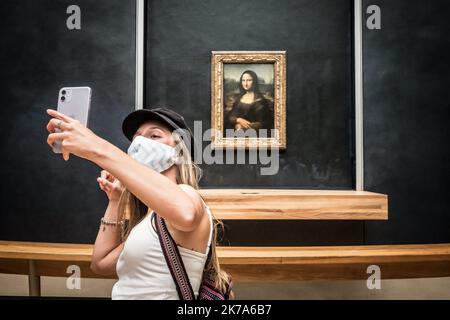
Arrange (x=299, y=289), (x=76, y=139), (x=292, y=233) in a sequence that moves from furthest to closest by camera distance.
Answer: (x=292, y=233)
(x=299, y=289)
(x=76, y=139)

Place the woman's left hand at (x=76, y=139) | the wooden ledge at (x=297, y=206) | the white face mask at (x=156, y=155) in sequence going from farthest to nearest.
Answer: the wooden ledge at (x=297, y=206)
the white face mask at (x=156, y=155)
the woman's left hand at (x=76, y=139)

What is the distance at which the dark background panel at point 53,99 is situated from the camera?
3969 mm

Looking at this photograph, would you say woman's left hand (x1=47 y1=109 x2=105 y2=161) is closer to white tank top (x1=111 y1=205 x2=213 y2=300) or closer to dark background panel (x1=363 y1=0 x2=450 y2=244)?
white tank top (x1=111 y1=205 x2=213 y2=300)

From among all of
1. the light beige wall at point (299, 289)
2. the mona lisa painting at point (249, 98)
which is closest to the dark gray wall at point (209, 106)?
the mona lisa painting at point (249, 98)

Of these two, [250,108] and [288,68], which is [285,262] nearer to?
[250,108]

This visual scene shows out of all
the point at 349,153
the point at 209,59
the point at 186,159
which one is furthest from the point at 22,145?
the point at 349,153

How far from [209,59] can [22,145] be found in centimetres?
243

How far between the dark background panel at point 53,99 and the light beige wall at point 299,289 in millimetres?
708

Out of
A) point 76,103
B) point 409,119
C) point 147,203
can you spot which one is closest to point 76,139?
point 147,203

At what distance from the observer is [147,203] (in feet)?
2.70

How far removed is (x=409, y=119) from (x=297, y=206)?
74.2 inches

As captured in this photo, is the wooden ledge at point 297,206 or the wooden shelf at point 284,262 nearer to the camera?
the wooden shelf at point 284,262

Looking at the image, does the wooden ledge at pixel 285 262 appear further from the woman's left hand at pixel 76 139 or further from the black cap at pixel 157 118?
the woman's left hand at pixel 76 139

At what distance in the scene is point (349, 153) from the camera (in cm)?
423
